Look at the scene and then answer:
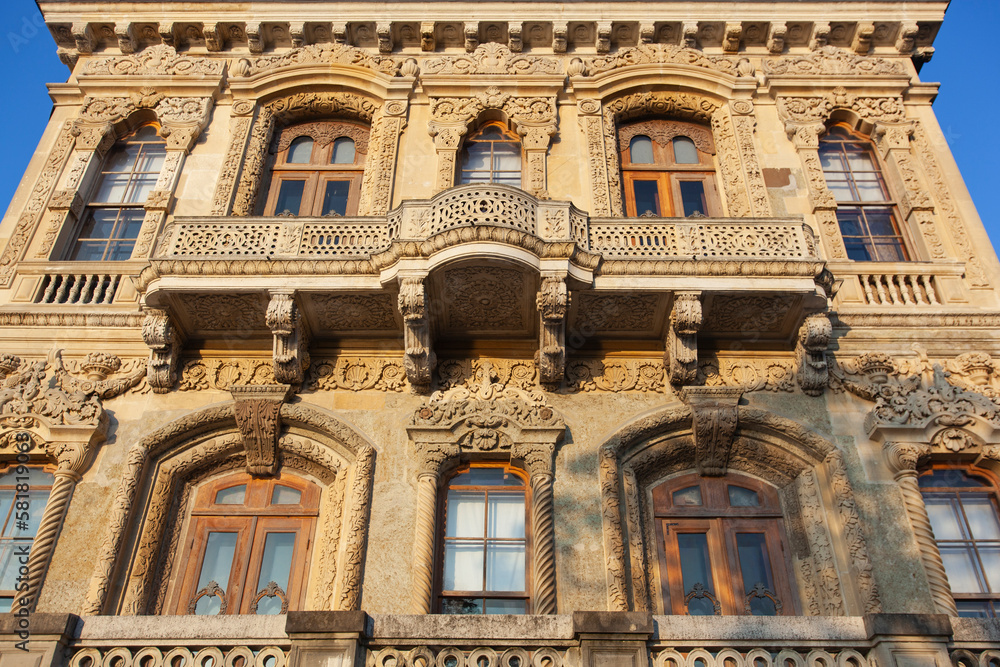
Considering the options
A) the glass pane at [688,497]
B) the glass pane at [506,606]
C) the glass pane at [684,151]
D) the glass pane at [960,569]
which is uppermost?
the glass pane at [684,151]

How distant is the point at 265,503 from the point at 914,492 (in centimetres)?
789

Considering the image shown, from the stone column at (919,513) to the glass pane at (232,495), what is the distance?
804 cm

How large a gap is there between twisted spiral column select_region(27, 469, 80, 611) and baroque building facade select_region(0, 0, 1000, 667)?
1.3 inches

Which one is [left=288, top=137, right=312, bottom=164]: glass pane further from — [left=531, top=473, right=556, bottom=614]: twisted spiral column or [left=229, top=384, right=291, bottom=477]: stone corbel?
[left=531, top=473, right=556, bottom=614]: twisted spiral column

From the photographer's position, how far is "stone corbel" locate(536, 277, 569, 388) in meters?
10.8

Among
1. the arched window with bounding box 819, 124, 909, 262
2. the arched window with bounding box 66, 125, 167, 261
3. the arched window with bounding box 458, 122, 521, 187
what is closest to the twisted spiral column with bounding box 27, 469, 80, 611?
the arched window with bounding box 66, 125, 167, 261

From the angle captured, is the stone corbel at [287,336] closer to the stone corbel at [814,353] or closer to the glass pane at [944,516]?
the stone corbel at [814,353]

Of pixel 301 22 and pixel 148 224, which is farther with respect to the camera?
pixel 301 22

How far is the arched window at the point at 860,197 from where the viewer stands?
528 inches

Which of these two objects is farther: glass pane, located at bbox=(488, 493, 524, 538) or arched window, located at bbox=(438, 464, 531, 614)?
glass pane, located at bbox=(488, 493, 524, 538)

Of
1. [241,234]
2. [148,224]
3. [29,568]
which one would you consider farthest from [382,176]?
[29,568]

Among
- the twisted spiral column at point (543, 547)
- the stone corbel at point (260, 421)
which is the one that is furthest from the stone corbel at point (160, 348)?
the twisted spiral column at point (543, 547)

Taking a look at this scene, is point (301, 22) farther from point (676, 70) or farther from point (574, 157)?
point (676, 70)

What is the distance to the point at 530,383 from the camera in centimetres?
1162
